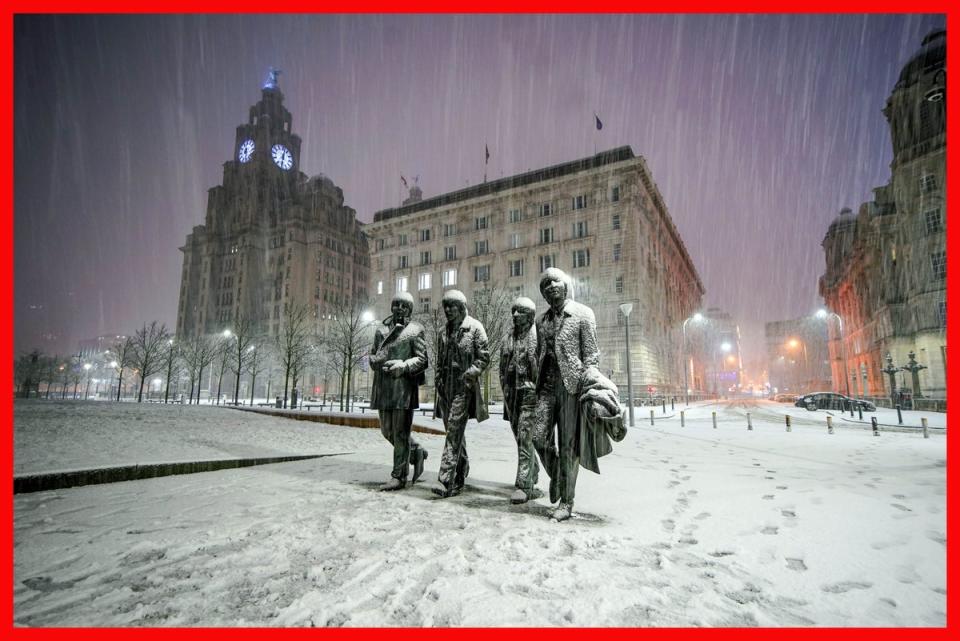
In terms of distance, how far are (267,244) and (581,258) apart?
8527 centimetres

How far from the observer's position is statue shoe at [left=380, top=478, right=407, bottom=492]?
209 inches

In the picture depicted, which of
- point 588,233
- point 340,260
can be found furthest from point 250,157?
point 588,233

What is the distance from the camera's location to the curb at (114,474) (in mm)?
5016

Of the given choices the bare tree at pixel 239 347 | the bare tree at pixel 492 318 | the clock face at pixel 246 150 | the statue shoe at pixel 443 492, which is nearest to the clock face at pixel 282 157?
the clock face at pixel 246 150

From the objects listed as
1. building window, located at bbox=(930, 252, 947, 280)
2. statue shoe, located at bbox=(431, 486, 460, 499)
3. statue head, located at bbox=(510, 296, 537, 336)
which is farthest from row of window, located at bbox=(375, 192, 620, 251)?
statue shoe, located at bbox=(431, 486, 460, 499)

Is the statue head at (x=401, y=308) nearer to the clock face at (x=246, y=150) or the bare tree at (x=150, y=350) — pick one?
the bare tree at (x=150, y=350)

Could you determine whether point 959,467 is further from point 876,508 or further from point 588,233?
point 588,233

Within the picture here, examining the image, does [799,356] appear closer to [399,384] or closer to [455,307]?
[455,307]

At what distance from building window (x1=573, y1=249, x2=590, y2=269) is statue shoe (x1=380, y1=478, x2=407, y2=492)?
1875 inches

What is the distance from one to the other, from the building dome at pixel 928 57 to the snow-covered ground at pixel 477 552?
50553 millimetres

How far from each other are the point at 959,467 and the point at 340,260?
109m

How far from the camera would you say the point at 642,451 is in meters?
9.83

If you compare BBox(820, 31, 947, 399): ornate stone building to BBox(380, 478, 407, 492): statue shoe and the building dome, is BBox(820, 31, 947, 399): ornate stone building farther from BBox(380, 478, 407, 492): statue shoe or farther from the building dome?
BBox(380, 478, 407, 492): statue shoe

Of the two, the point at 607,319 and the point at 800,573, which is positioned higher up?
the point at 607,319
